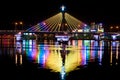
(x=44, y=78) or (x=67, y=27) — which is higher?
(x=67, y=27)

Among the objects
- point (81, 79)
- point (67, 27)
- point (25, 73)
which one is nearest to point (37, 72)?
point (25, 73)

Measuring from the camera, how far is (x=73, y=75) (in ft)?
77.0

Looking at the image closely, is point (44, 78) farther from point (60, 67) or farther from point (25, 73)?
point (60, 67)

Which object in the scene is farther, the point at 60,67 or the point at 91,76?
the point at 60,67

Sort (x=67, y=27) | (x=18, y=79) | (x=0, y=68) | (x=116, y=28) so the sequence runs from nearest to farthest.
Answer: (x=18, y=79)
(x=0, y=68)
(x=67, y=27)
(x=116, y=28)

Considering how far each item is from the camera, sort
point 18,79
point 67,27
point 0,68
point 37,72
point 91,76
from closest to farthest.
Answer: point 18,79 < point 91,76 < point 37,72 < point 0,68 < point 67,27

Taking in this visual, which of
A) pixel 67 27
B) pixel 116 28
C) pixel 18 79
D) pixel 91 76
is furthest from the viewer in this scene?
pixel 116 28

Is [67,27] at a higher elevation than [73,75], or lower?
higher

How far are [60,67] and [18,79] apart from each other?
6595 millimetres

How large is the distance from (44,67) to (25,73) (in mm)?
3527

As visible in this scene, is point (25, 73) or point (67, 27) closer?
point (25, 73)

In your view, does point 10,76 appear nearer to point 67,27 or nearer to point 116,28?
point 67,27

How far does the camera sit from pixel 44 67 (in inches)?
1095

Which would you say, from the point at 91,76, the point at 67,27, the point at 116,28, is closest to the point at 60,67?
the point at 91,76
